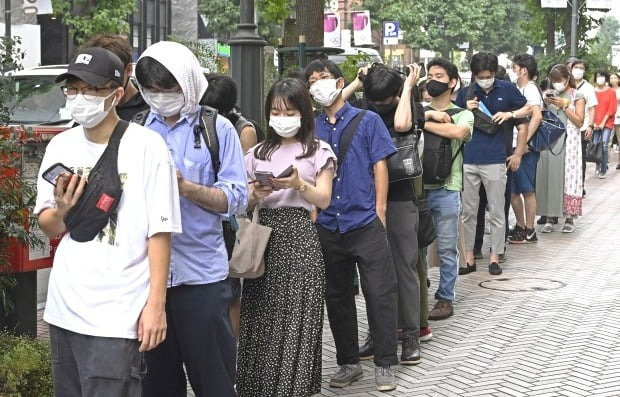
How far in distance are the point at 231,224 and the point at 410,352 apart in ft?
6.70

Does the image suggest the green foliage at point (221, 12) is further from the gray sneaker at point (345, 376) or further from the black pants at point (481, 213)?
the gray sneaker at point (345, 376)

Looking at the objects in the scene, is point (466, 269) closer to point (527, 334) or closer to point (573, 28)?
point (527, 334)

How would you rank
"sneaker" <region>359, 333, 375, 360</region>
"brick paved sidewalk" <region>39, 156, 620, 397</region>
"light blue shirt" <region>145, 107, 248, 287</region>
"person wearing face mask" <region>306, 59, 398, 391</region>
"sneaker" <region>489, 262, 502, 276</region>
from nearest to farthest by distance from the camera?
"light blue shirt" <region>145, 107, 248, 287</region> < "person wearing face mask" <region>306, 59, 398, 391</region> < "brick paved sidewalk" <region>39, 156, 620, 397</region> < "sneaker" <region>359, 333, 375, 360</region> < "sneaker" <region>489, 262, 502, 276</region>

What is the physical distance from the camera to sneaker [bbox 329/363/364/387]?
627 cm

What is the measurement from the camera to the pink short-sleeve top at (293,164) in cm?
544

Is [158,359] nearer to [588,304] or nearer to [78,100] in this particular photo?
[78,100]

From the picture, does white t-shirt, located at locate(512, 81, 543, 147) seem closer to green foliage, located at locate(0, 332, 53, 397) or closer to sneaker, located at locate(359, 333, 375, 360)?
sneaker, located at locate(359, 333, 375, 360)

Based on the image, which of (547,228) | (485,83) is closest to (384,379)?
(485,83)

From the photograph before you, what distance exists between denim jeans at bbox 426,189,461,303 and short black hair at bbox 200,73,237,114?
263 cm

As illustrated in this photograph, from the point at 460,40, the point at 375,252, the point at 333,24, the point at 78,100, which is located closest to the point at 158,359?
the point at 78,100

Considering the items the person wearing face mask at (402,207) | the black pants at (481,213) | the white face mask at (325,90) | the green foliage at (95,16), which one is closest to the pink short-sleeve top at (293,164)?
the white face mask at (325,90)

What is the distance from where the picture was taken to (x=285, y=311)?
541cm

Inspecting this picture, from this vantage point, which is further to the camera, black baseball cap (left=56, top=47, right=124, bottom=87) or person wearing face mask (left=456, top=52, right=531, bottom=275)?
person wearing face mask (left=456, top=52, right=531, bottom=275)

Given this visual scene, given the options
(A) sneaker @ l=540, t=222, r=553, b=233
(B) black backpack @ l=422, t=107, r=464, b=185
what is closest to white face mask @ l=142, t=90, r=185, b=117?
(B) black backpack @ l=422, t=107, r=464, b=185
